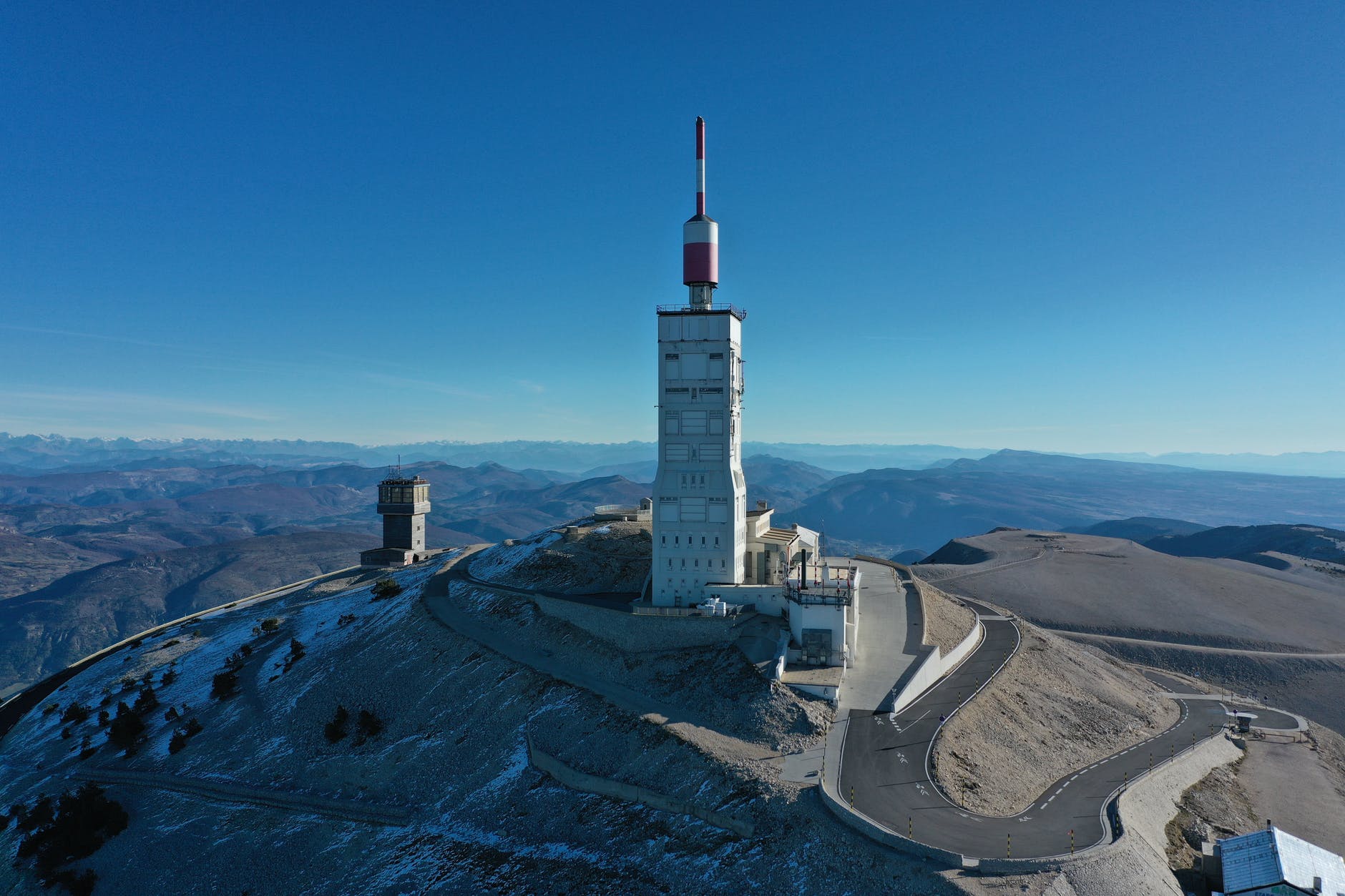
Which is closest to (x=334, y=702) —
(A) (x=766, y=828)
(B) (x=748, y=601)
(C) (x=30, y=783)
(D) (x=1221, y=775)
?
(C) (x=30, y=783)

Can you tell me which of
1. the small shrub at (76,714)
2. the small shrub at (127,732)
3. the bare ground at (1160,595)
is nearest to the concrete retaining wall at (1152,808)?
the bare ground at (1160,595)

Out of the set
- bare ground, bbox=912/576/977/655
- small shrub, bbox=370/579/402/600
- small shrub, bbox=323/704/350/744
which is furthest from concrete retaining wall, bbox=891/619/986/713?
small shrub, bbox=370/579/402/600

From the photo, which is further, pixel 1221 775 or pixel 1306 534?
pixel 1306 534

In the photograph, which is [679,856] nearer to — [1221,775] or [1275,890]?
[1275,890]

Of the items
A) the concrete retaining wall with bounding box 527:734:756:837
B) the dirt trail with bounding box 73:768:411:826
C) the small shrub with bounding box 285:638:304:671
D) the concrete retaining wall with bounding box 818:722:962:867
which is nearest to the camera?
the concrete retaining wall with bounding box 818:722:962:867

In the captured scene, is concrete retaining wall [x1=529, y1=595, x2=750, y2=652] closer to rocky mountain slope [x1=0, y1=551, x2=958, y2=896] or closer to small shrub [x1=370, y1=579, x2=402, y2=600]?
rocky mountain slope [x1=0, y1=551, x2=958, y2=896]

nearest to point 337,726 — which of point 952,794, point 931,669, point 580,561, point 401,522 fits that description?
point 580,561
